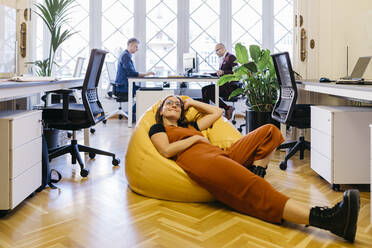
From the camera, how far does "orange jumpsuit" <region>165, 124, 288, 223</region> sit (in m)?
2.05

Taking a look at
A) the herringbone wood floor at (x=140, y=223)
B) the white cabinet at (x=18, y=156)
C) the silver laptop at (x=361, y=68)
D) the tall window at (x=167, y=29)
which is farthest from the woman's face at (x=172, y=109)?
the tall window at (x=167, y=29)

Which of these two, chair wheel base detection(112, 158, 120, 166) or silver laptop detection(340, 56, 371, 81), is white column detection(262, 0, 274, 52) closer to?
silver laptop detection(340, 56, 371, 81)

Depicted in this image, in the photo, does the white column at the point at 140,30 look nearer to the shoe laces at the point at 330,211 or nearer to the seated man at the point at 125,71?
the seated man at the point at 125,71

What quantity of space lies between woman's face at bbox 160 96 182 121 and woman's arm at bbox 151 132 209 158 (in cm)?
16

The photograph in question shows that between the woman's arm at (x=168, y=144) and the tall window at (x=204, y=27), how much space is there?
5459 millimetres

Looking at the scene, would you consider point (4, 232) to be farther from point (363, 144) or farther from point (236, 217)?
point (363, 144)

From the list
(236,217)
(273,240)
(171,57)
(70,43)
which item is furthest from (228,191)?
(70,43)

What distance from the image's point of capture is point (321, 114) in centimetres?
295

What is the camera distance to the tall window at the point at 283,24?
25.7 feet

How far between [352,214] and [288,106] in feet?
6.44

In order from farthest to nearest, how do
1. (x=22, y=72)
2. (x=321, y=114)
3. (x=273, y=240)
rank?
(x=22, y=72) < (x=321, y=114) < (x=273, y=240)

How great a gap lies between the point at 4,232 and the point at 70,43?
20.6 ft

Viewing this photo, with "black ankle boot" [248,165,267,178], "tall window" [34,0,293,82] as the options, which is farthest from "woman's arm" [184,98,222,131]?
"tall window" [34,0,293,82]

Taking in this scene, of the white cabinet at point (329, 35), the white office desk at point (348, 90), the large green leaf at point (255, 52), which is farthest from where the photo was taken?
the large green leaf at point (255, 52)
